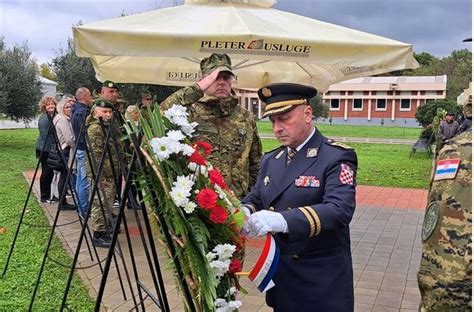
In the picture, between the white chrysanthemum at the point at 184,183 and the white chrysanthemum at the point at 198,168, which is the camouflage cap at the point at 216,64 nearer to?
the white chrysanthemum at the point at 198,168

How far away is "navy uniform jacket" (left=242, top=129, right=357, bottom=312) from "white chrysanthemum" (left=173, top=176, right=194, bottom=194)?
54 cm

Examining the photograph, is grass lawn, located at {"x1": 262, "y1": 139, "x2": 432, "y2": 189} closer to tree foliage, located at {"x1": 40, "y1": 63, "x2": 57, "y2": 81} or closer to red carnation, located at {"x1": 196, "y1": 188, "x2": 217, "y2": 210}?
red carnation, located at {"x1": 196, "y1": 188, "x2": 217, "y2": 210}

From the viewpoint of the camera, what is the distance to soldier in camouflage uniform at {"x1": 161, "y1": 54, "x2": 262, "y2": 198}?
3.38 meters

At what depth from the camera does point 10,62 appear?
17.2 metres

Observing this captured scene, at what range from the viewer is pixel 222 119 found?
3498 mm

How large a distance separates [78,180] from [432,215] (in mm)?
5665

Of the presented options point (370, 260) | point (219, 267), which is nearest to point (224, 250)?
point (219, 267)

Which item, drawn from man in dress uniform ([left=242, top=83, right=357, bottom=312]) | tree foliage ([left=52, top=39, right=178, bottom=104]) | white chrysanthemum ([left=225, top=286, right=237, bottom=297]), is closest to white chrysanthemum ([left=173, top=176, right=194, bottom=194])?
man in dress uniform ([left=242, top=83, right=357, bottom=312])

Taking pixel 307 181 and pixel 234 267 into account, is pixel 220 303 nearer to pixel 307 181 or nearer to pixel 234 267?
pixel 234 267

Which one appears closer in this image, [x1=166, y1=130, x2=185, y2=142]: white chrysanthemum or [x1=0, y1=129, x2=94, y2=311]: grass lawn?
[x1=166, y1=130, x2=185, y2=142]: white chrysanthemum

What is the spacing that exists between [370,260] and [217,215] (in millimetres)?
3954

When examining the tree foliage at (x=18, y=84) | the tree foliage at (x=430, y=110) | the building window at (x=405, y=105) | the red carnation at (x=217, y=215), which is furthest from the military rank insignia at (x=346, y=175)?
the building window at (x=405, y=105)

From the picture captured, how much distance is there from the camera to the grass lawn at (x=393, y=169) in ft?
37.3

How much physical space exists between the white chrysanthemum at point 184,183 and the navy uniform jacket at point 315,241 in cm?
54
